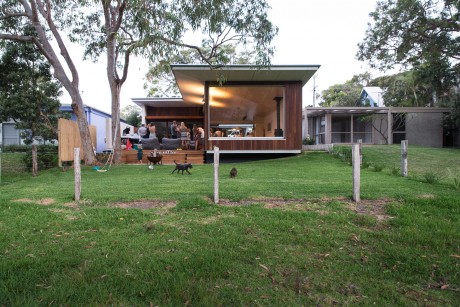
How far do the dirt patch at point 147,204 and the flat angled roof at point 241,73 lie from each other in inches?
267

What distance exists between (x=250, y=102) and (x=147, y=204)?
12525 mm

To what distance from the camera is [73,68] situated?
39.7 ft

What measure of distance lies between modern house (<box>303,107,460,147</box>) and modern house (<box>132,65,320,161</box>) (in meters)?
5.72

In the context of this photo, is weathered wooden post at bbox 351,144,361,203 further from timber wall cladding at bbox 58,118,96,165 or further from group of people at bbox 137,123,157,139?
group of people at bbox 137,123,157,139

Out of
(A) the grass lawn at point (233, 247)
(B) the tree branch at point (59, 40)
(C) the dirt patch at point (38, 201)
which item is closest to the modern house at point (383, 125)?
(B) the tree branch at point (59, 40)

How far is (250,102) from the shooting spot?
1730cm

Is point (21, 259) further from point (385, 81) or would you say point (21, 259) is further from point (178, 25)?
point (385, 81)

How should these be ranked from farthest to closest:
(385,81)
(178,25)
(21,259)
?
(385,81) < (178,25) < (21,259)

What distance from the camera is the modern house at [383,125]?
21.8 meters

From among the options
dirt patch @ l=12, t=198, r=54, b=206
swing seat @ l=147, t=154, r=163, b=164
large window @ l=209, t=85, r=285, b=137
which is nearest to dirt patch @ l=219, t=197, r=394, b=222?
dirt patch @ l=12, t=198, r=54, b=206

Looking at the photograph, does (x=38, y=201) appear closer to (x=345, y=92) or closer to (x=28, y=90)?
(x=28, y=90)

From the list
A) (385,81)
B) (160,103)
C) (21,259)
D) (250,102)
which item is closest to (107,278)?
(21,259)

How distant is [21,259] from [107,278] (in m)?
1.06

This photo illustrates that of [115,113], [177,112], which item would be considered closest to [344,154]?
[115,113]
